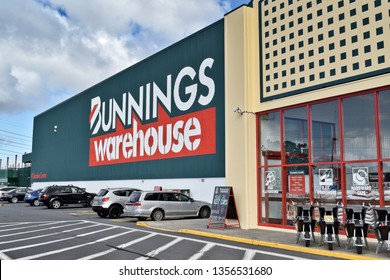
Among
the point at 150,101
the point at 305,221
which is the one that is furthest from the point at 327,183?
the point at 150,101

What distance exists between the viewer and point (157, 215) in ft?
60.0

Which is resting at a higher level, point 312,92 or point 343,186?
point 312,92

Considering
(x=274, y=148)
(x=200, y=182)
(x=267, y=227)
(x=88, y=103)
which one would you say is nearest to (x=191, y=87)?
(x=200, y=182)

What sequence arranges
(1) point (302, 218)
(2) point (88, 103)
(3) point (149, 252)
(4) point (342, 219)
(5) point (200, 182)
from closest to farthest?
(3) point (149, 252)
(1) point (302, 218)
(4) point (342, 219)
(5) point (200, 182)
(2) point (88, 103)

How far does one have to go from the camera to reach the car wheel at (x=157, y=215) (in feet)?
59.5

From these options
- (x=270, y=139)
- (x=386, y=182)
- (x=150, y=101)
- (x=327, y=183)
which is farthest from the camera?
(x=150, y=101)

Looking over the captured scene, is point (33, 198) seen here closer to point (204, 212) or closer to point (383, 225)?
point (204, 212)

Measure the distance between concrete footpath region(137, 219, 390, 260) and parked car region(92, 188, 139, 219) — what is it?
13.0 ft

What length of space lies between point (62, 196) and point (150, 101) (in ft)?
32.5

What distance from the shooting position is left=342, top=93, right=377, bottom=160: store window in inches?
479

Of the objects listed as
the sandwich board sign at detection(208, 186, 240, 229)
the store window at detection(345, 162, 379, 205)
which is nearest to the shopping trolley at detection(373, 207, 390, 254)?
the store window at detection(345, 162, 379, 205)

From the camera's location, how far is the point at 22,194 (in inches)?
1542

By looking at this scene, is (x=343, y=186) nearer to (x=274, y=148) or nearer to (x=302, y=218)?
(x=302, y=218)
